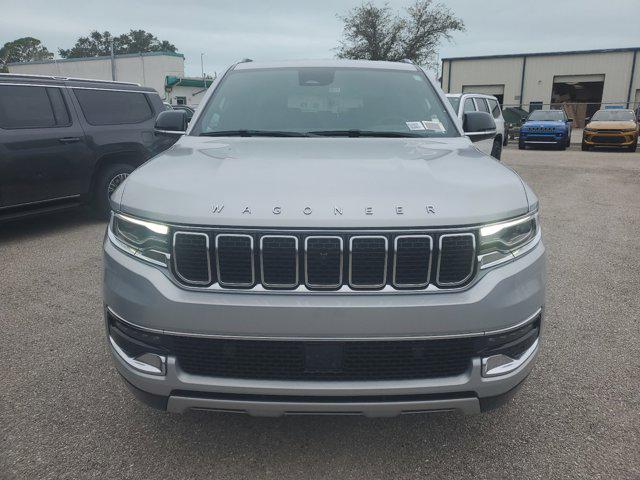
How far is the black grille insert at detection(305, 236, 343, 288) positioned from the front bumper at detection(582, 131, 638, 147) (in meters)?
21.8

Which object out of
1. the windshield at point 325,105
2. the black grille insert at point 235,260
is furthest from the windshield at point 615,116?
the black grille insert at point 235,260

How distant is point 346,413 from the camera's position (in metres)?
2.07

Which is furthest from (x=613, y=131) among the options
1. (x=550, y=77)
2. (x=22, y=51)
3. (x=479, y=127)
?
(x=22, y=51)

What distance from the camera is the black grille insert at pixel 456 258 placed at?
2.02 meters

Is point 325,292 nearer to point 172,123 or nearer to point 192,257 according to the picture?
point 192,257

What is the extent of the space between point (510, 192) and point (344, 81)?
5.89ft

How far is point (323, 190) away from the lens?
212 centimetres

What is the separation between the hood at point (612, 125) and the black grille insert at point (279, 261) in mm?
22003

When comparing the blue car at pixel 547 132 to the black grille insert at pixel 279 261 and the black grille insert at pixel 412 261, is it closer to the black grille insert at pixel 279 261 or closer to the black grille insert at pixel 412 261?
the black grille insert at pixel 412 261

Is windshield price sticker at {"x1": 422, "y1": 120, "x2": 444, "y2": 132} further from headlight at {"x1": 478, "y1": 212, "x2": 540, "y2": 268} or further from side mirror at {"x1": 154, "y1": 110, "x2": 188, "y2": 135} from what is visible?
side mirror at {"x1": 154, "y1": 110, "x2": 188, "y2": 135}

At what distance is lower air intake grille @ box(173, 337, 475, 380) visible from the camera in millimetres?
2025

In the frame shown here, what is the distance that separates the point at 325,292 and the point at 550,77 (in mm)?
46005

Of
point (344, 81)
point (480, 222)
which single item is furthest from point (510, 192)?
point (344, 81)

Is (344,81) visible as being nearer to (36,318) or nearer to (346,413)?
(346,413)
